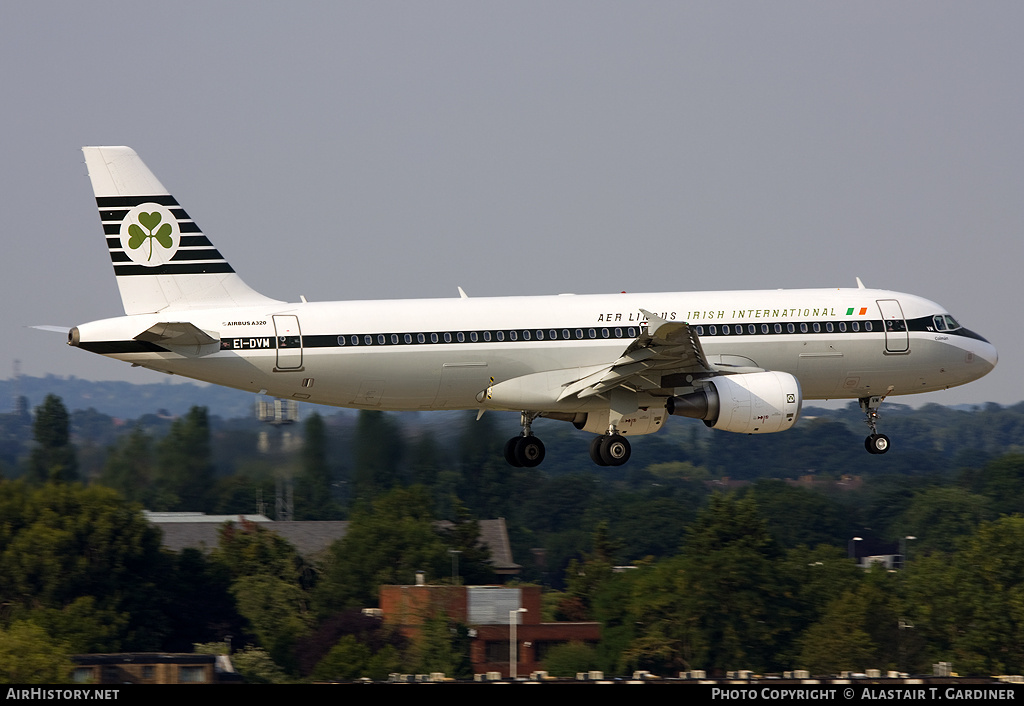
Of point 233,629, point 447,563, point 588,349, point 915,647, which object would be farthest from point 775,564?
Answer: point 588,349

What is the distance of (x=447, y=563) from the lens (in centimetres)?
8294

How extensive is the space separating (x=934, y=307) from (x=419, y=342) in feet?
57.1

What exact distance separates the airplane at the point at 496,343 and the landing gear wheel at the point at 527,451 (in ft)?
0.18

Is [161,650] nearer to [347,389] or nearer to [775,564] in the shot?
[775,564]

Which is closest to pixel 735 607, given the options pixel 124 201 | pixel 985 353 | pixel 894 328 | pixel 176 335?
pixel 985 353

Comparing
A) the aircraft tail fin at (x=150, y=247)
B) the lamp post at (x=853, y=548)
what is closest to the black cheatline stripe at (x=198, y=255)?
the aircraft tail fin at (x=150, y=247)

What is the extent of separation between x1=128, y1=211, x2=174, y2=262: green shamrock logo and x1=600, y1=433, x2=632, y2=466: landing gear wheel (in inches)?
561

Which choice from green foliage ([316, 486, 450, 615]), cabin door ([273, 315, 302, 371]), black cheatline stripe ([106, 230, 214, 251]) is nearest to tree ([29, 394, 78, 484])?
green foliage ([316, 486, 450, 615])

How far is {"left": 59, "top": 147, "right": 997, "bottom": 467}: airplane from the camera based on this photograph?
38844 mm

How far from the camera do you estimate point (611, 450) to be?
138 ft

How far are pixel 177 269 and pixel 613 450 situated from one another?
46.2ft

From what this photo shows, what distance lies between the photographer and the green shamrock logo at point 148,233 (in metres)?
39.5

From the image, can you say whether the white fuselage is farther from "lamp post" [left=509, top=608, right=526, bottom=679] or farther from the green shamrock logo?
"lamp post" [left=509, top=608, right=526, bottom=679]

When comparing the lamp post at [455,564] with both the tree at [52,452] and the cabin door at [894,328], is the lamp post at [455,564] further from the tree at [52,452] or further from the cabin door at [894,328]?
the cabin door at [894,328]
